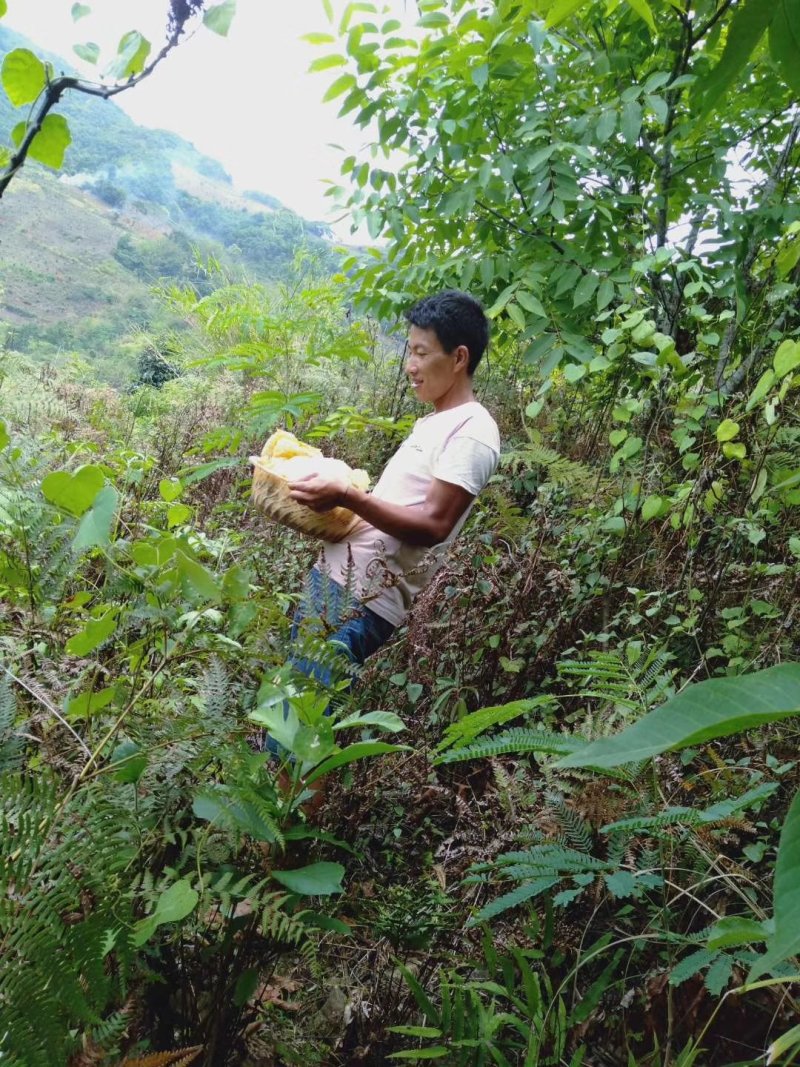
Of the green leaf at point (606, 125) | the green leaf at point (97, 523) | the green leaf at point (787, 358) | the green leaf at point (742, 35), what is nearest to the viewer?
the green leaf at point (742, 35)

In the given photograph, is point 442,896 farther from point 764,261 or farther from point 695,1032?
point 764,261

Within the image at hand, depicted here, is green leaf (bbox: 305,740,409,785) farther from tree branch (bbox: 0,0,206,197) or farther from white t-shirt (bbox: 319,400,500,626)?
white t-shirt (bbox: 319,400,500,626)

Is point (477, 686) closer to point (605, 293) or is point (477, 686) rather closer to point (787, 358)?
point (787, 358)

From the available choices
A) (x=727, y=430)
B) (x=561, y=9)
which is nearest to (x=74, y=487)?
(x=561, y=9)

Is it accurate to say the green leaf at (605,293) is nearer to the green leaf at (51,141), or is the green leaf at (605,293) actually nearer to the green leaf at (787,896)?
the green leaf at (51,141)

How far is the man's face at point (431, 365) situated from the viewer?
85.9 inches

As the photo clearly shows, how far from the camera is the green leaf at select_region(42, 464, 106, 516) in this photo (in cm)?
66

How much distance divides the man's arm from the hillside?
1899cm

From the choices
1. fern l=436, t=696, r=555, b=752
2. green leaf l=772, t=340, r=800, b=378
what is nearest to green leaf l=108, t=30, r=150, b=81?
fern l=436, t=696, r=555, b=752

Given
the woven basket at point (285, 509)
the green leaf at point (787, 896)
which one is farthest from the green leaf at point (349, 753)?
the woven basket at point (285, 509)

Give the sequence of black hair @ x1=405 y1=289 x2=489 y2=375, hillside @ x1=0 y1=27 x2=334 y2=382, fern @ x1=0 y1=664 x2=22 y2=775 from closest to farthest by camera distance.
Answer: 1. fern @ x1=0 y1=664 x2=22 y2=775
2. black hair @ x1=405 y1=289 x2=489 y2=375
3. hillside @ x1=0 y1=27 x2=334 y2=382

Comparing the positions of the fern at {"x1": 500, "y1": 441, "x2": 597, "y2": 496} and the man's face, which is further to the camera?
the fern at {"x1": 500, "y1": 441, "x2": 597, "y2": 496}

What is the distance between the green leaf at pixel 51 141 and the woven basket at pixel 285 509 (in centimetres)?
122

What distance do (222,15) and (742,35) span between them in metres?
0.42
